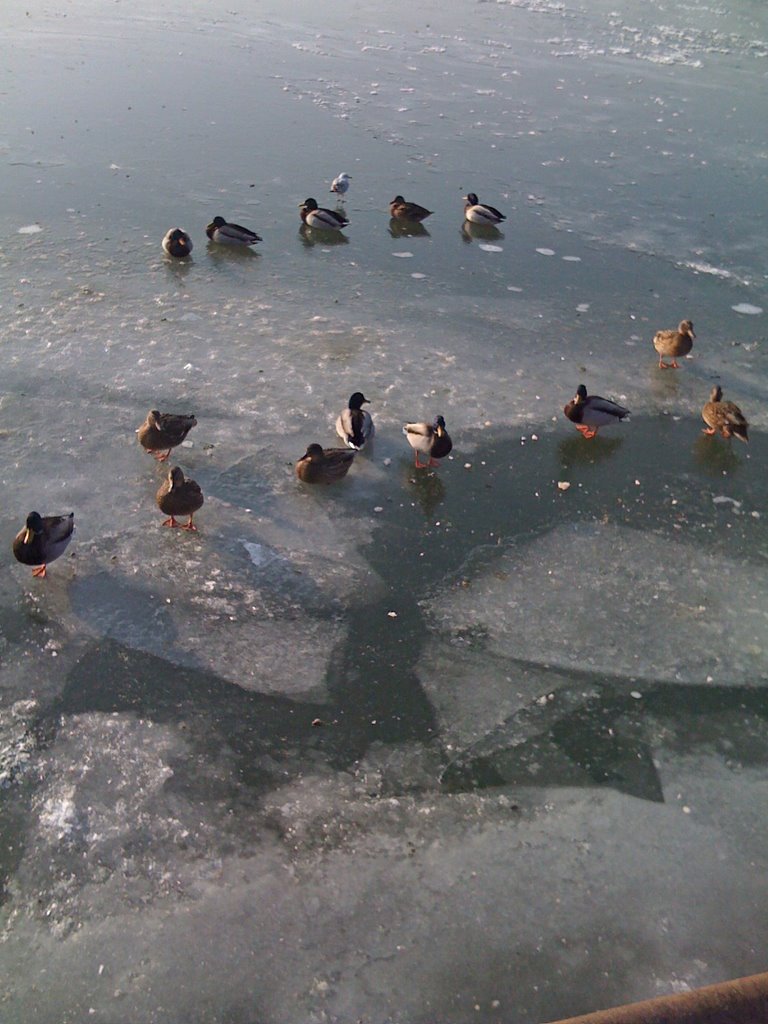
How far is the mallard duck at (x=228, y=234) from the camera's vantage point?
891 cm

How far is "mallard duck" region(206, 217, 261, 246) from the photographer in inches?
351

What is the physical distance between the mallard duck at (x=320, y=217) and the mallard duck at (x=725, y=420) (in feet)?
15.6

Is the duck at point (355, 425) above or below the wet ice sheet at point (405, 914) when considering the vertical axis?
above

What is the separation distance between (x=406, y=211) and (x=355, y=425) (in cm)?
463

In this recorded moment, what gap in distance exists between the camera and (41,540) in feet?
15.5

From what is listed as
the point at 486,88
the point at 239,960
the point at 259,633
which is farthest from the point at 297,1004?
the point at 486,88

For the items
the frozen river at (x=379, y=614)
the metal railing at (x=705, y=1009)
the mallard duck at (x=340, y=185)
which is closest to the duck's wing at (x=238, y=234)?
the frozen river at (x=379, y=614)

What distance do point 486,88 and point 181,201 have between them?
23.2ft

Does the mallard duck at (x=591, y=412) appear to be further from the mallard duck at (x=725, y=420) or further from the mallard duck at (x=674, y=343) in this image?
the mallard duck at (x=674, y=343)

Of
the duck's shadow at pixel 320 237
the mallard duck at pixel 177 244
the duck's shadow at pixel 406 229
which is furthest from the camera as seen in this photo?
the duck's shadow at pixel 406 229

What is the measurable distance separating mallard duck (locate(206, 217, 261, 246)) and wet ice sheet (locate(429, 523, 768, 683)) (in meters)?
5.26

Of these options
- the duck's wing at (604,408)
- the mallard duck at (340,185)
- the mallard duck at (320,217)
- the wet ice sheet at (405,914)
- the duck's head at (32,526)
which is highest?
the mallard duck at (340,185)

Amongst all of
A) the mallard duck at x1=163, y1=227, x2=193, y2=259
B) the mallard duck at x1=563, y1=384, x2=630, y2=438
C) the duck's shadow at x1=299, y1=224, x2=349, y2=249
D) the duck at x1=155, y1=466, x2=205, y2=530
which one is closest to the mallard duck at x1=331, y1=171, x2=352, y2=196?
the duck's shadow at x1=299, y1=224, x2=349, y2=249

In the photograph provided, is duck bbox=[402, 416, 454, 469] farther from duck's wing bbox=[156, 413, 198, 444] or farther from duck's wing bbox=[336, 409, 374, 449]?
duck's wing bbox=[156, 413, 198, 444]
